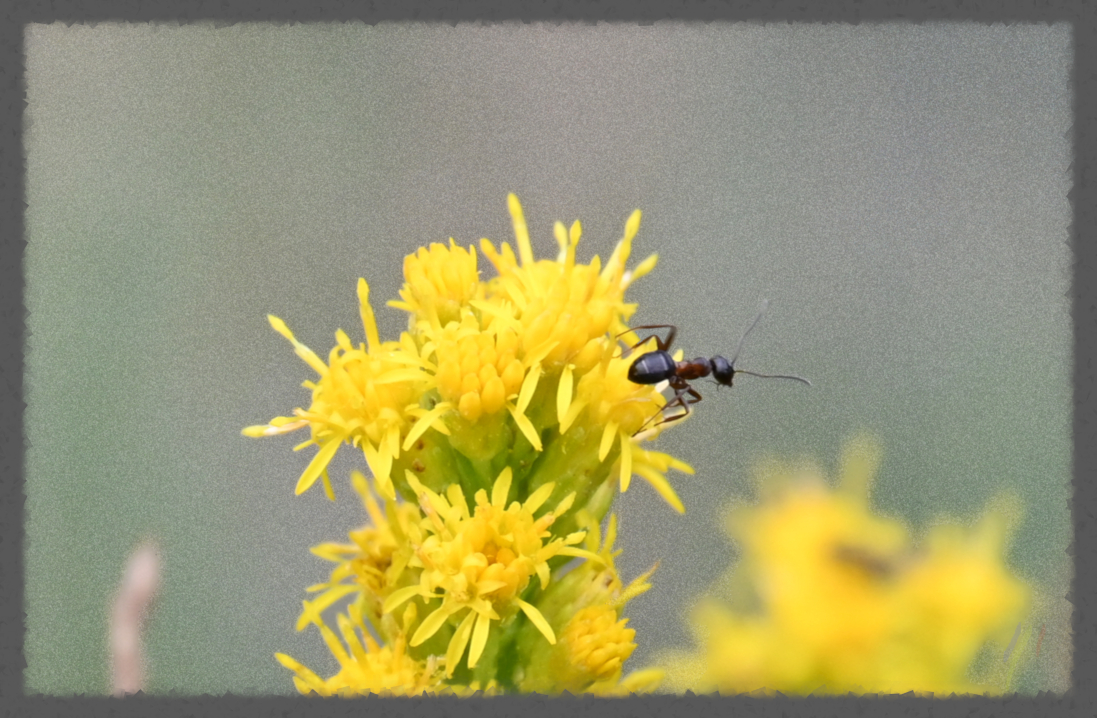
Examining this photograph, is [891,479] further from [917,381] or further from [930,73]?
[930,73]

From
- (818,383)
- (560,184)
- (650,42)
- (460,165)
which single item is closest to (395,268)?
(460,165)

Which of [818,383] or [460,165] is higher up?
[460,165]

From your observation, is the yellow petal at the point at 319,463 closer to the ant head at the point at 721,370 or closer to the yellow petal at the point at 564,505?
the yellow petal at the point at 564,505

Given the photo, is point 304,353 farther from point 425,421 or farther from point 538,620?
point 538,620

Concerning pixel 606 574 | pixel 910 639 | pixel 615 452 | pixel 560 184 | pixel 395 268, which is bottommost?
pixel 910 639

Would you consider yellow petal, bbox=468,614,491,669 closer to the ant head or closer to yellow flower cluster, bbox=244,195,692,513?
yellow flower cluster, bbox=244,195,692,513

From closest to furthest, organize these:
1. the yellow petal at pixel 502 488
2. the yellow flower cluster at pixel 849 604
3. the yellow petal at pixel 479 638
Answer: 1. the yellow petal at pixel 479 638
2. the yellow petal at pixel 502 488
3. the yellow flower cluster at pixel 849 604

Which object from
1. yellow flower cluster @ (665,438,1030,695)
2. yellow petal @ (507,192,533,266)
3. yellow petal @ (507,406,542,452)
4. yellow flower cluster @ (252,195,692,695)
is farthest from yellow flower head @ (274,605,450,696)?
yellow petal @ (507,192,533,266)

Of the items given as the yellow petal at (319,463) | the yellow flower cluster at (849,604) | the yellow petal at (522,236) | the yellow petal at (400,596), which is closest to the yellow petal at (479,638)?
the yellow petal at (400,596)
